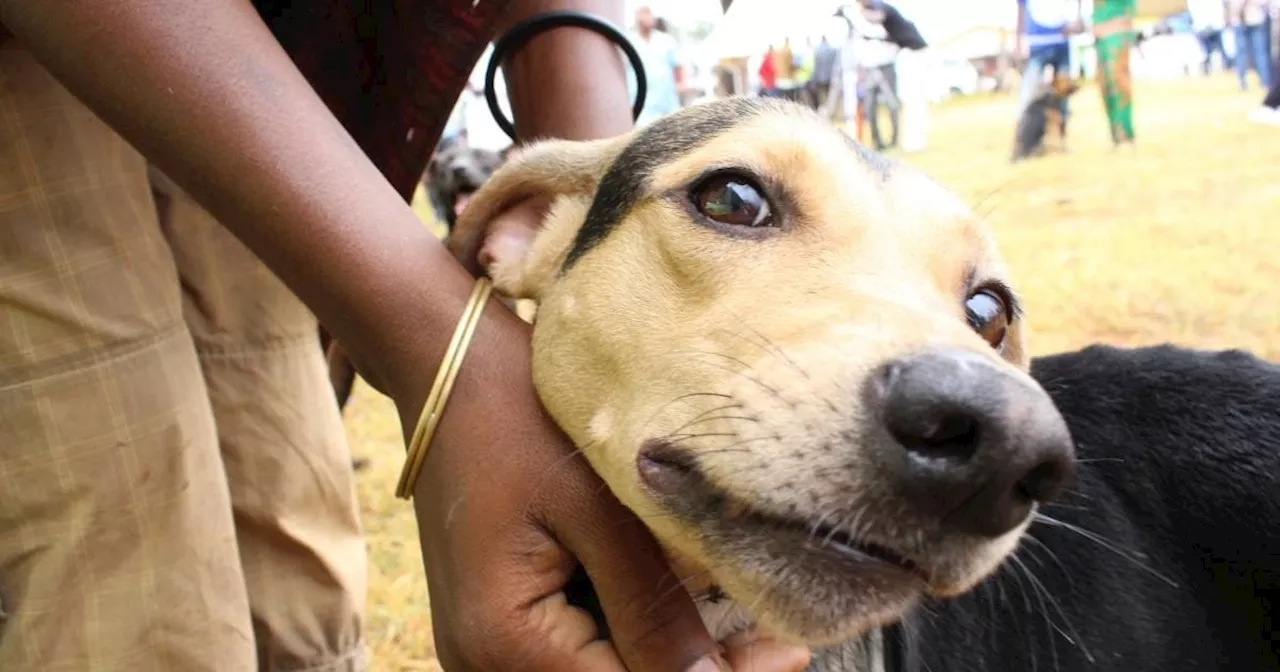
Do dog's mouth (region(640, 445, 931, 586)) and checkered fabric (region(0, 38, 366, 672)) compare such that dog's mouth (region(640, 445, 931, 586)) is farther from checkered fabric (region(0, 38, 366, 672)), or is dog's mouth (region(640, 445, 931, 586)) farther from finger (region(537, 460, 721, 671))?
checkered fabric (region(0, 38, 366, 672))

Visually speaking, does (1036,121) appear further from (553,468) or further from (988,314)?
(553,468)

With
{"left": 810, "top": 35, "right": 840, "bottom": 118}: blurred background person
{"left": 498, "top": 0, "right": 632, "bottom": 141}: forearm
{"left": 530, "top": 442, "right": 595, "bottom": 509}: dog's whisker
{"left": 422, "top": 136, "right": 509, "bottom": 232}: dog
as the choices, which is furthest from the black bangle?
{"left": 810, "top": 35, "right": 840, "bottom": 118}: blurred background person

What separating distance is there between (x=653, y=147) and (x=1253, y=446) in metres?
2.04

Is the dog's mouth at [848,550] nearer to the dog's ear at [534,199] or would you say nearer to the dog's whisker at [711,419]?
the dog's whisker at [711,419]

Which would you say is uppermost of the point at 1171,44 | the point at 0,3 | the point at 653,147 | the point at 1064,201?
the point at 0,3

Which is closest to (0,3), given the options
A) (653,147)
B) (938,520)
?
(653,147)

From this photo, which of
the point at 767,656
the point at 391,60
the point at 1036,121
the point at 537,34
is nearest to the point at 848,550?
the point at 767,656

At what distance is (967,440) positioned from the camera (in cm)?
137

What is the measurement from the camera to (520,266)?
7.38 feet

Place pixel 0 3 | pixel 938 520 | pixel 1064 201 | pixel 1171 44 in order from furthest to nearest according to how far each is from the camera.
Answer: pixel 1171 44 < pixel 1064 201 < pixel 0 3 < pixel 938 520

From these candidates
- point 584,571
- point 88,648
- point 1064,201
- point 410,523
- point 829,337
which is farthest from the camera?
point 1064,201

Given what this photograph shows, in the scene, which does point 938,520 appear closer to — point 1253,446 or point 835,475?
point 835,475

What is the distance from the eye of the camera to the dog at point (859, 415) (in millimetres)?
1458

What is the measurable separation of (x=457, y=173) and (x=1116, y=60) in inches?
508
